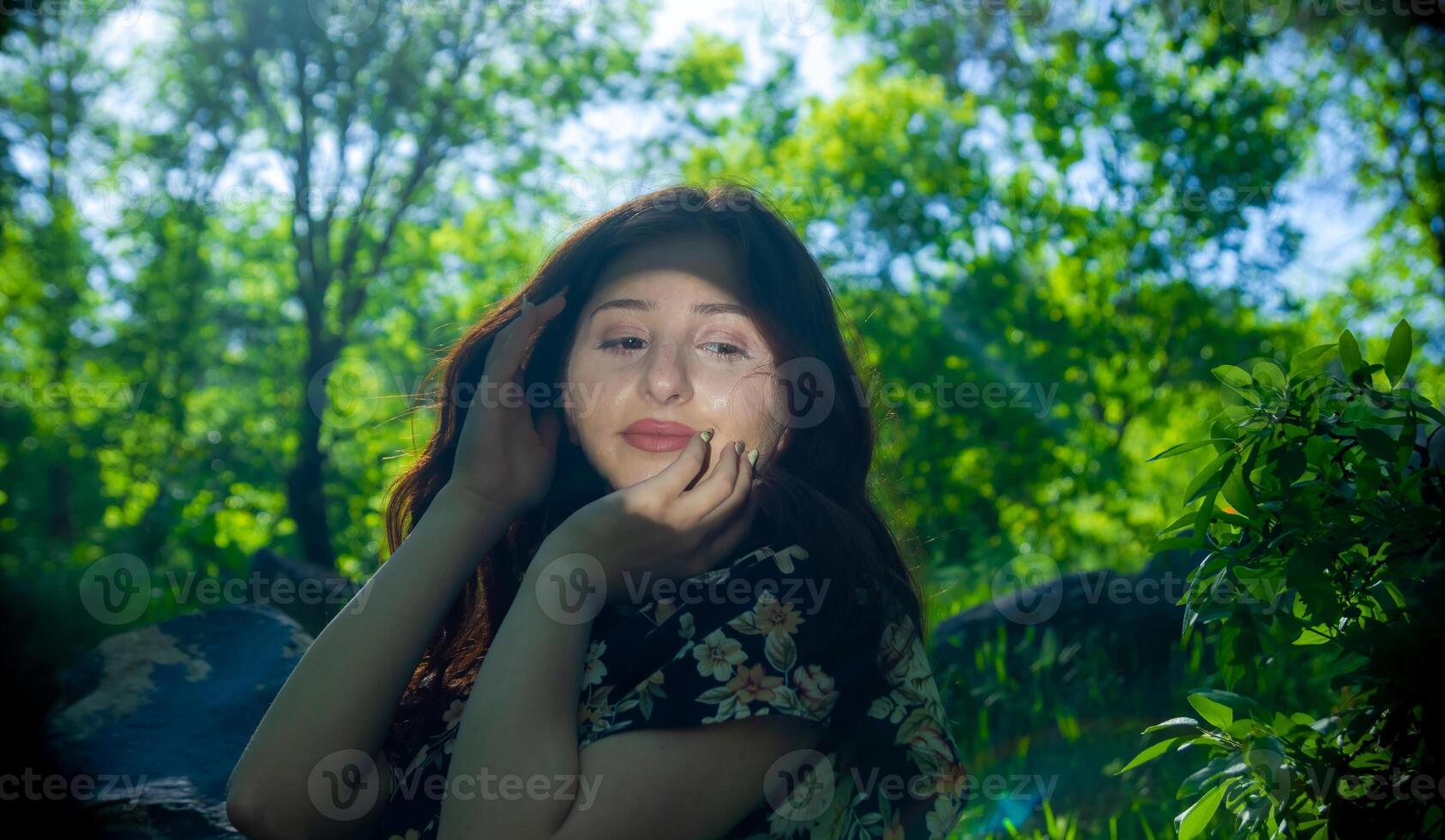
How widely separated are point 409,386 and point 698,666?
42.1ft

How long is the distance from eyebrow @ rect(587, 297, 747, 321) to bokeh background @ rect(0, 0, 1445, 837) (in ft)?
1.58

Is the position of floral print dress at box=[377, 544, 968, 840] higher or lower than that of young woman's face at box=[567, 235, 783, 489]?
lower

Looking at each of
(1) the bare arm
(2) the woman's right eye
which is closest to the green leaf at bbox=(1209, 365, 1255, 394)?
(2) the woman's right eye

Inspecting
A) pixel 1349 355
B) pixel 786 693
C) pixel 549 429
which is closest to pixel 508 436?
pixel 549 429

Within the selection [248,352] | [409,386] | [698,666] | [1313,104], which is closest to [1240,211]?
[1313,104]

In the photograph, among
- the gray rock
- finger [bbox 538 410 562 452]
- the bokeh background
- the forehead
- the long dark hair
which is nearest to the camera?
the long dark hair

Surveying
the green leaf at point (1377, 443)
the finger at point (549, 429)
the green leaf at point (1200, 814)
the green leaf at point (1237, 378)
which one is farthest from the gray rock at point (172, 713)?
the green leaf at point (1377, 443)

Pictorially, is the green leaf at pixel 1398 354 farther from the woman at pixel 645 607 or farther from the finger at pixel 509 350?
the finger at pixel 509 350

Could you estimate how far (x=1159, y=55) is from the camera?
7723 mm

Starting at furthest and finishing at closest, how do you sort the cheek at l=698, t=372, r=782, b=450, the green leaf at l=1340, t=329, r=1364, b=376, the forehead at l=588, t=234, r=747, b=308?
the forehead at l=588, t=234, r=747, b=308 → the cheek at l=698, t=372, r=782, b=450 → the green leaf at l=1340, t=329, r=1364, b=376

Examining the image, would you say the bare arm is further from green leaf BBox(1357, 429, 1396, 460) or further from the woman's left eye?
green leaf BBox(1357, 429, 1396, 460)

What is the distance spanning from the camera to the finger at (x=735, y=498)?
5.57 feet

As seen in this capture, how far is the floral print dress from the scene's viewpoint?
1.53 metres

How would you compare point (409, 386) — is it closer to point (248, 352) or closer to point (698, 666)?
point (248, 352)
